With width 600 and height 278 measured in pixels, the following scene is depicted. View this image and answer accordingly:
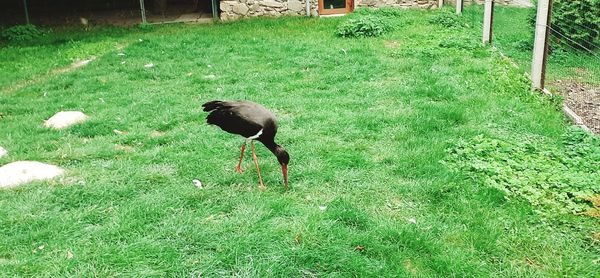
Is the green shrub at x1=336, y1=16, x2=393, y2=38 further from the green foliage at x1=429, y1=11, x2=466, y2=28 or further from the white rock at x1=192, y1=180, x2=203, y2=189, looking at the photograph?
the white rock at x1=192, y1=180, x2=203, y2=189

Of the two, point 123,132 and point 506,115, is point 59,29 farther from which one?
point 506,115

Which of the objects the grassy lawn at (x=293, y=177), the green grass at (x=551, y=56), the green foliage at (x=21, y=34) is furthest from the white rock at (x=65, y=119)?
the green foliage at (x=21, y=34)

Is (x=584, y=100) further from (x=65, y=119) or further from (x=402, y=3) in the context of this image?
(x=402, y=3)

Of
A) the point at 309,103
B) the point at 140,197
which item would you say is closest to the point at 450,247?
the point at 140,197

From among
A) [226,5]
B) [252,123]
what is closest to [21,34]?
[226,5]

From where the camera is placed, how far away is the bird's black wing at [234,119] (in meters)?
4.39

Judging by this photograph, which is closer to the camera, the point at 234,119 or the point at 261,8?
the point at 234,119

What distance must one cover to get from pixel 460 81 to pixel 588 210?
380cm

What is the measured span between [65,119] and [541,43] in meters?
5.84

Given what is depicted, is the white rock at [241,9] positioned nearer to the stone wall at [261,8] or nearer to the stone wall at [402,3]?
the stone wall at [261,8]

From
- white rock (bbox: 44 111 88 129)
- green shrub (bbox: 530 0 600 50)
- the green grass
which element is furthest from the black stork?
green shrub (bbox: 530 0 600 50)

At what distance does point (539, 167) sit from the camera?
181 inches

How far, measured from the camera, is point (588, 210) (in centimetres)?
386

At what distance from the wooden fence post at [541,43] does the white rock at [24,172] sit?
5.69 metres
